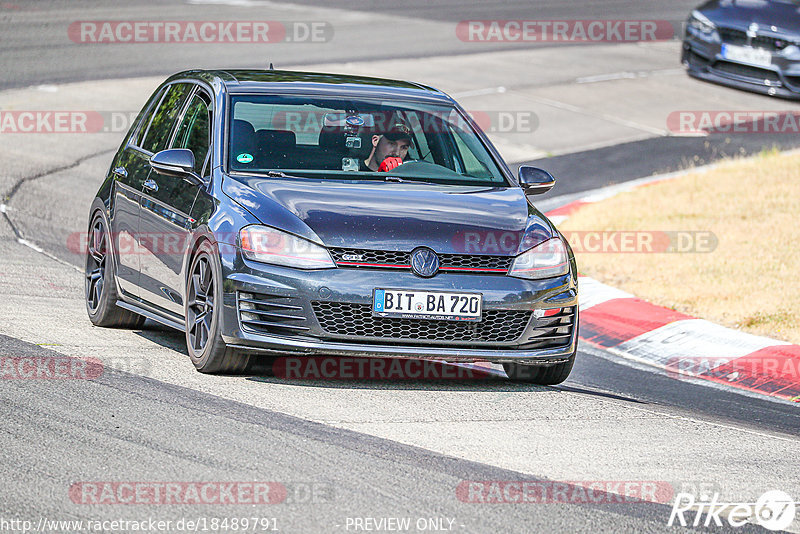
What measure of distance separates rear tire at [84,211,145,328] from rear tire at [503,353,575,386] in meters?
2.49

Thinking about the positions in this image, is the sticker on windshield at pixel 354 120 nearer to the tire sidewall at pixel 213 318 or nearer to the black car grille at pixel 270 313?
the tire sidewall at pixel 213 318

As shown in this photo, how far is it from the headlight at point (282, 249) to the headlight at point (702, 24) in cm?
1431

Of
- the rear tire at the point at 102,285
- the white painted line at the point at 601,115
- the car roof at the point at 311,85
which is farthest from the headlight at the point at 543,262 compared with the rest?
the white painted line at the point at 601,115

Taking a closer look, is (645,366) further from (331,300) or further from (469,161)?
(331,300)

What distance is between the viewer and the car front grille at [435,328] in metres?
6.90

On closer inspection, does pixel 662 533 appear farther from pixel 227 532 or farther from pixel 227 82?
pixel 227 82

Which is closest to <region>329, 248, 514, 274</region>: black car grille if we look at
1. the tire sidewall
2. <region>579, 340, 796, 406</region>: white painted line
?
the tire sidewall

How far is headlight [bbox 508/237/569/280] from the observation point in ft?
23.6

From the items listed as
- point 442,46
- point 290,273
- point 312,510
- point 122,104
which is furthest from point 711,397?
point 442,46

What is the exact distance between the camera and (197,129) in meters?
8.20

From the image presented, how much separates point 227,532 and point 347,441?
127cm

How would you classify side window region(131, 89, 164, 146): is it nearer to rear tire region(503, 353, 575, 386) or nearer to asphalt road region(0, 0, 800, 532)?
asphalt road region(0, 0, 800, 532)

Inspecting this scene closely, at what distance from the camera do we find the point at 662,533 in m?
4.95

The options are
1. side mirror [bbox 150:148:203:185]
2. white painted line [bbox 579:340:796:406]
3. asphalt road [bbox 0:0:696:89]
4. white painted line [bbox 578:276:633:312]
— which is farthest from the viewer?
asphalt road [bbox 0:0:696:89]
